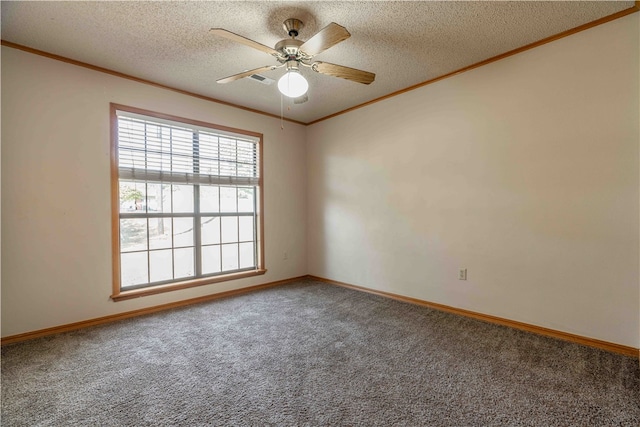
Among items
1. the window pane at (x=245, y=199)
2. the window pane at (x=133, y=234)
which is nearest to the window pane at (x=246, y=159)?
the window pane at (x=245, y=199)

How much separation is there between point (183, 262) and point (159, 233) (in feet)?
1.57

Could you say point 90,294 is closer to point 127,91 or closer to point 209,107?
point 127,91

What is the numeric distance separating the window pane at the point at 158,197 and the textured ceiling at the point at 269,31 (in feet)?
4.00

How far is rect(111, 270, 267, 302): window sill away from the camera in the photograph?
3.17 meters

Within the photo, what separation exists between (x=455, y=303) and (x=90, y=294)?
3855mm

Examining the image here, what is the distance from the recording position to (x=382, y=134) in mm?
3918

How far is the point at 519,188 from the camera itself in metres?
2.78

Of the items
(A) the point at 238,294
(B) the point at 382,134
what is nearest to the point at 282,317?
(A) the point at 238,294

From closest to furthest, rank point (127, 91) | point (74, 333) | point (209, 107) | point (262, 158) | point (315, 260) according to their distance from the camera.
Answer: point (74, 333) → point (127, 91) → point (209, 107) → point (262, 158) → point (315, 260)

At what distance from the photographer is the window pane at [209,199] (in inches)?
153

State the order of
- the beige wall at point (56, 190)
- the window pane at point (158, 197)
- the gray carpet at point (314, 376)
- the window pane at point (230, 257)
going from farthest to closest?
the window pane at point (230, 257) < the window pane at point (158, 197) < the beige wall at point (56, 190) < the gray carpet at point (314, 376)

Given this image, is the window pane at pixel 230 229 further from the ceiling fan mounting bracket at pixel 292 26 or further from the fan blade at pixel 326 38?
the fan blade at pixel 326 38

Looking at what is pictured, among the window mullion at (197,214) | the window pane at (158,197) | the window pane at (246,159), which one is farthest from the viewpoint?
the window pane at (246,159)

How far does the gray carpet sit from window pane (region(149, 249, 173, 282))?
24.2 inches
